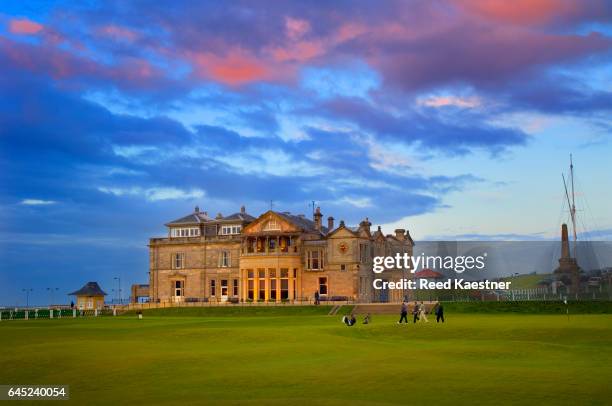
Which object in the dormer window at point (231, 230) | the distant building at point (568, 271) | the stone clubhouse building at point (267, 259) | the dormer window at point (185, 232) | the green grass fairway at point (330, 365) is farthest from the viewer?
the dormer window at point (185, 232)

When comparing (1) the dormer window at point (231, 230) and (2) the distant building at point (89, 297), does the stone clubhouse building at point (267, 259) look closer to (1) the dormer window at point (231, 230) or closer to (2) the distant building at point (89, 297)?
(1) the dormer window at point (231, 230)

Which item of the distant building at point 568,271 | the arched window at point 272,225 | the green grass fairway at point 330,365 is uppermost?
the arched window at point 272,225

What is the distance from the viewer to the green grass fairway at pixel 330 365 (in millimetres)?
23094

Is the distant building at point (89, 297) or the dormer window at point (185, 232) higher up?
the dormer window at point (185, 232)

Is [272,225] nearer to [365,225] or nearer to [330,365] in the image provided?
[365,225]

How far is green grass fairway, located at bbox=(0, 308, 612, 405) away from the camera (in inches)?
909

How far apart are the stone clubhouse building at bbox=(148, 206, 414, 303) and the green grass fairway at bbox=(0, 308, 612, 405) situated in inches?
1754

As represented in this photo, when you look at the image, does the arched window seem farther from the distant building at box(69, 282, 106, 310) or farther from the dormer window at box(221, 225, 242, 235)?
the distant building at box(69, 282, 106, 310)

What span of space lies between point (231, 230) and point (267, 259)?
33.5ft

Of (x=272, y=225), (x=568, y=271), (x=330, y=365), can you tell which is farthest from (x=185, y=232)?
(x=330, y=365)

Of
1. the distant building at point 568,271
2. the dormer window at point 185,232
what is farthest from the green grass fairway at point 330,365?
the dormer window at point 185,232

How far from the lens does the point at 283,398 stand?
877 inches

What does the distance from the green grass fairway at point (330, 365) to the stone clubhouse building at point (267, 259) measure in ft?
146

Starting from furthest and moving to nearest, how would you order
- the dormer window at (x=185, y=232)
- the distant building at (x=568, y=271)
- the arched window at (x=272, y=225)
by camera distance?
the dormer window at (x=185, y=232) → the arched window at (x=272, y=225) → the distant building at (x=568, y=271)
